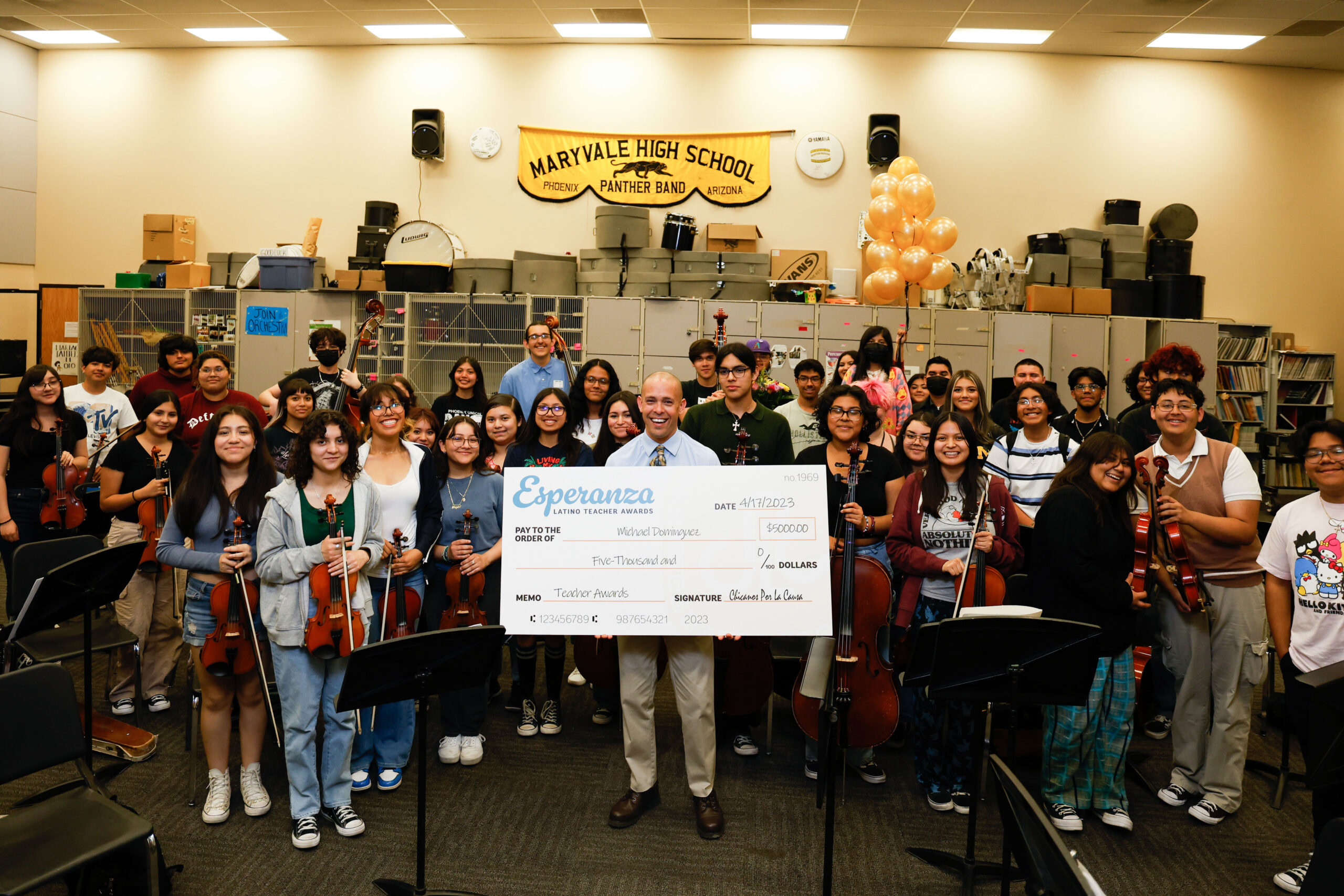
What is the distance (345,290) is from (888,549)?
776 cm

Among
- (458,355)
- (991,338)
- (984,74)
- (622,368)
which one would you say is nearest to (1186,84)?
(984,74)

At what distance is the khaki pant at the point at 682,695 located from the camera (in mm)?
3367

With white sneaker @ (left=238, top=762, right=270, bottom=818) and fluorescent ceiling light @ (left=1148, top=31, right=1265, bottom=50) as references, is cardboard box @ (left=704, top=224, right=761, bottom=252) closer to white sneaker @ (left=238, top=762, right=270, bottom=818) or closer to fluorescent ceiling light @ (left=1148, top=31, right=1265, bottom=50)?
fluorescent ceiling light @ (left=1148, top=31, right=1265, bottom=50)

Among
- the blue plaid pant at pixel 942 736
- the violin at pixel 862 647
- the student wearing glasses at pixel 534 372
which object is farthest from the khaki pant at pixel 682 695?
the student wearing glasses at pixel 534 372

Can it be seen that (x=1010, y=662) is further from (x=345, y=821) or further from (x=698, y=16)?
(x=698, y=16)

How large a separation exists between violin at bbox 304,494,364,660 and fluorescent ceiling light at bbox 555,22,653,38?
26.4ft

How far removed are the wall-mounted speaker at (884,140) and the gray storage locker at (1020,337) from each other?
7.49 feet

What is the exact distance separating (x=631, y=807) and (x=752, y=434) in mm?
1832

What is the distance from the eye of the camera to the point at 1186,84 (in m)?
9.98

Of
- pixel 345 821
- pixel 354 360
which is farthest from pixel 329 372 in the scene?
pixel 345 821

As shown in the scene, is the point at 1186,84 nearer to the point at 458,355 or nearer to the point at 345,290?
the point at 458,355

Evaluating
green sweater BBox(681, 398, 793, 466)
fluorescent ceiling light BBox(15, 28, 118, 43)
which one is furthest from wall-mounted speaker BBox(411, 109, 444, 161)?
green sweater BBox(681, 398, 793, 466)

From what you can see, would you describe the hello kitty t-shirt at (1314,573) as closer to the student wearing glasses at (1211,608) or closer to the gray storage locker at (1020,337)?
the student wearing glasses at (1211,608)

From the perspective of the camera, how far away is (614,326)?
9.20 m
